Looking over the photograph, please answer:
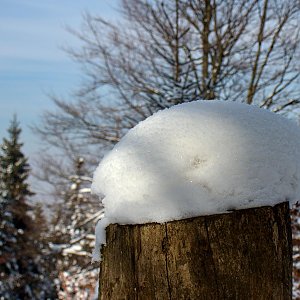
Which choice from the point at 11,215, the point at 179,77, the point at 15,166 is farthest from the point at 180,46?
the point at 15,166

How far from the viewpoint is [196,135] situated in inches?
47.3

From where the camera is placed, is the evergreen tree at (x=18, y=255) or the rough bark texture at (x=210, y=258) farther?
the evergreen tree at (x=18, y=255)

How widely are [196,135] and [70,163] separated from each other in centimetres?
987

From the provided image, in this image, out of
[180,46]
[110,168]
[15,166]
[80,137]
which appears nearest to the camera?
[110,168]

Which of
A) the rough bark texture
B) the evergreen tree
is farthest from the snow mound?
the evergreen tree

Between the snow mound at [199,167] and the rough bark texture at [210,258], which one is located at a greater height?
the snow mound at [199,167]

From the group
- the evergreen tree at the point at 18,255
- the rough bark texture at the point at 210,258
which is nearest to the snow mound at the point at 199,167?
the rough bark texture at the point at 210,258

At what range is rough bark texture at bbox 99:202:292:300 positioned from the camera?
42.1 inches

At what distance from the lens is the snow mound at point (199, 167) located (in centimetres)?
112

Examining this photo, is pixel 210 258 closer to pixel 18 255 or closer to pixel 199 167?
pixel 199 167

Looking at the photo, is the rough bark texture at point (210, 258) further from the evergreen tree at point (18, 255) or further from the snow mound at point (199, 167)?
the evergreen tree at point (18, 255)

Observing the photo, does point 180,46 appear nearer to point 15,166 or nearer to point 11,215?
point 11,215

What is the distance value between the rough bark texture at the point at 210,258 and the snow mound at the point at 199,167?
3cm

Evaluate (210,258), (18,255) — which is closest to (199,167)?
(210,258)
